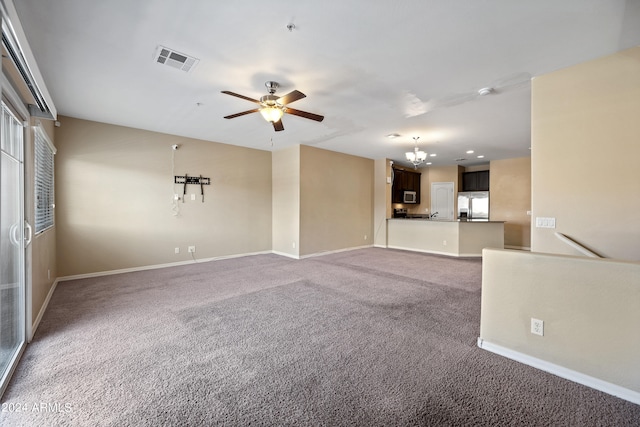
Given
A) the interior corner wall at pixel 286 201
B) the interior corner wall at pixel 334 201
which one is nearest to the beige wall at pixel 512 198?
the interior corner wall at pixel 334 201

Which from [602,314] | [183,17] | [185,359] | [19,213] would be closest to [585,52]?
[602,314]

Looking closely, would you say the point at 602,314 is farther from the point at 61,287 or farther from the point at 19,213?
the point at 61,287

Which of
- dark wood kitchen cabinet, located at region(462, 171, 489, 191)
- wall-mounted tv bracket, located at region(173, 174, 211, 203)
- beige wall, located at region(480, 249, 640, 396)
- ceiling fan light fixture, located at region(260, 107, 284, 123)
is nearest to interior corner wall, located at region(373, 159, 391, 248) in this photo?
dark wood kitchen cabinet, located at region(462, 171, 489, 191)

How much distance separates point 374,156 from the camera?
787 cm

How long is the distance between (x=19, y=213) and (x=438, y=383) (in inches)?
146

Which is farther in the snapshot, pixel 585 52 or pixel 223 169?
pixel 223 169

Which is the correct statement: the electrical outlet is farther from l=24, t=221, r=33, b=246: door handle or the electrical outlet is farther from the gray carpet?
l=24, t=221, r=33, b=246: door handle

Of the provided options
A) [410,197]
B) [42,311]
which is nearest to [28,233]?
[42,311]

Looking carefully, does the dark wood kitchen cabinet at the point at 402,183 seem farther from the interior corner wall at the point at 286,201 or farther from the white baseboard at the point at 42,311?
the white baseboard at the point at 42,311

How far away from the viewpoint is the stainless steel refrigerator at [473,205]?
28.4ft

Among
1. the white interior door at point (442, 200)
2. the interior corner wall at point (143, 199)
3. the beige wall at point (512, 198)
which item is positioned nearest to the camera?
the interior corner wall at point (143, 199)

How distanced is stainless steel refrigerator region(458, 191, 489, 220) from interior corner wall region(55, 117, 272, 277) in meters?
6.61

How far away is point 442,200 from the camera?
9438mm

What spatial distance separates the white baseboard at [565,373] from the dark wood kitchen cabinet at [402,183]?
266 inches
